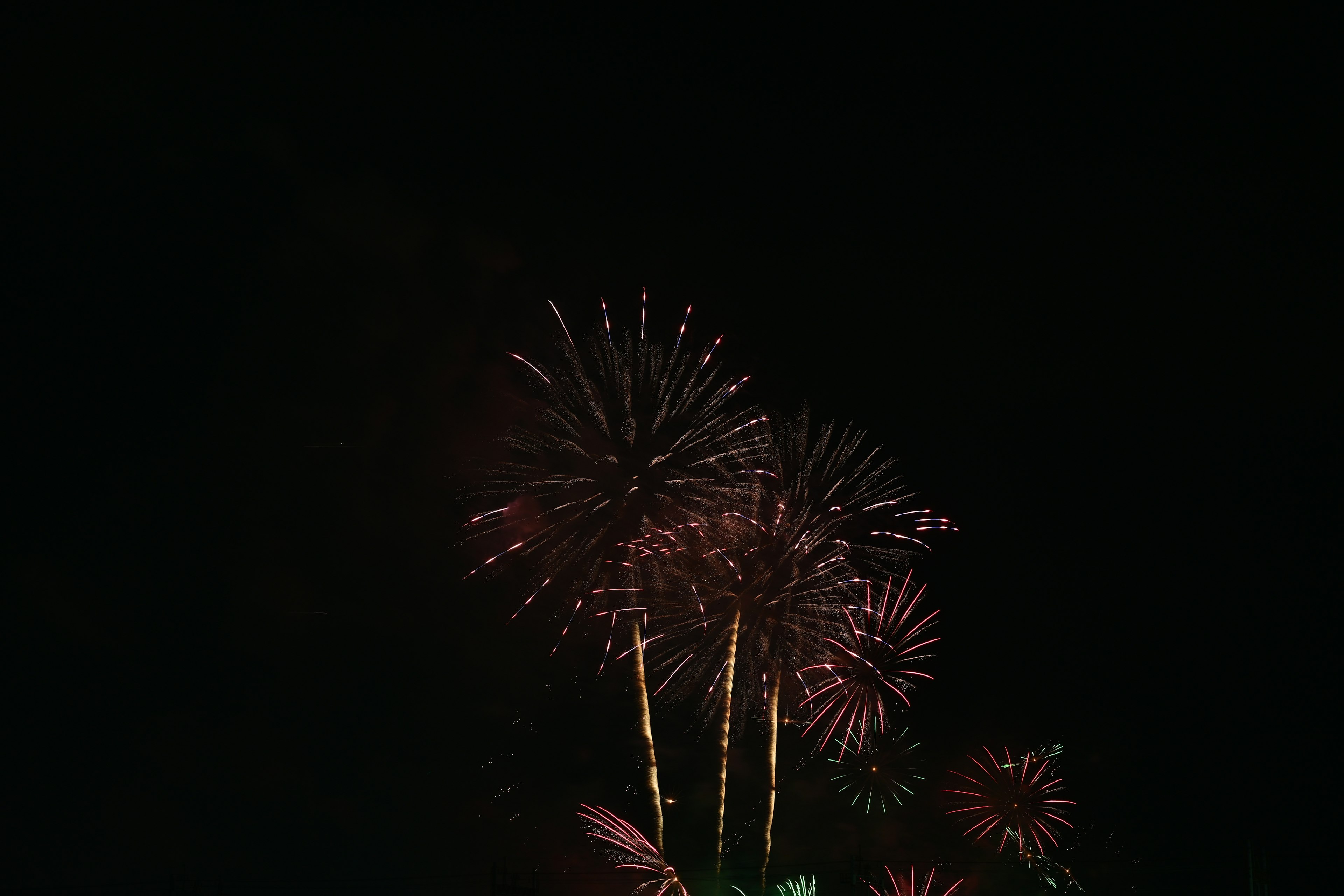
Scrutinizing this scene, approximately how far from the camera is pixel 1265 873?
52.6m

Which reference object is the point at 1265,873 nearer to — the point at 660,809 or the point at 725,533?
the point at 660,809

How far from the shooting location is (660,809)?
30453mm

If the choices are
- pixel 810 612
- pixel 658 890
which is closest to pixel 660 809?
pixel 658 890

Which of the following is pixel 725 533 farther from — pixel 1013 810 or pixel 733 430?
pixel 1013 810

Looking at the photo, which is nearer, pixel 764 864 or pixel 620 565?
pixel 620 565

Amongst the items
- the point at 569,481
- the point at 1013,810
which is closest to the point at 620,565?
the point at 569,481

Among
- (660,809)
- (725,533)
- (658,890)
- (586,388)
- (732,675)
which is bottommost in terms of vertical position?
(658,890)

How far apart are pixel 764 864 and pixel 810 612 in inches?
469

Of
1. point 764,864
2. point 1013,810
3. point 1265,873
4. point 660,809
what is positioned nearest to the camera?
point 660,809

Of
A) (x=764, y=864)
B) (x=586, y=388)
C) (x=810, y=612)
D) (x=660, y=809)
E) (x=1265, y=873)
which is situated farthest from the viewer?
(x=1265, y=873)

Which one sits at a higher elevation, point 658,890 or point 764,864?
point 764,864

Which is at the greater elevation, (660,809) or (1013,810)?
(1013,810)

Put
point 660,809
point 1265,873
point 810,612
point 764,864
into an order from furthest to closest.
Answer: point 1265,873 → point 764,864 → point 660,809 → point 810,612

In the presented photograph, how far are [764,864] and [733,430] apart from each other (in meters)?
17.4
